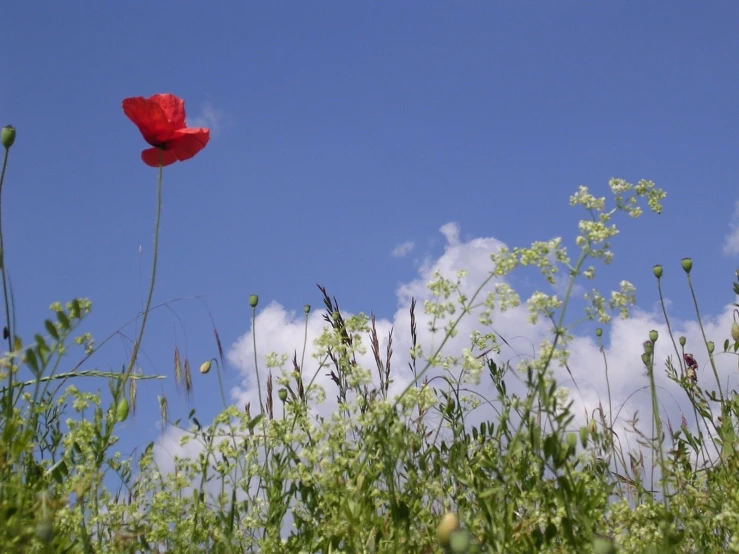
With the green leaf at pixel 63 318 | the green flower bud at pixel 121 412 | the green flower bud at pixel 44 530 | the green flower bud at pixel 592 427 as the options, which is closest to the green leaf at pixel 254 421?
the green flower bud at pixel 121 412

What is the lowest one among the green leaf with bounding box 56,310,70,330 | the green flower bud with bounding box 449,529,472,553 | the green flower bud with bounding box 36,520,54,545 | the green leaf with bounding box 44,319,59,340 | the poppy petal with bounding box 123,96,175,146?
the green flower bud with bounding box 449,529,472,553

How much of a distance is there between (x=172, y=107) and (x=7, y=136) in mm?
736

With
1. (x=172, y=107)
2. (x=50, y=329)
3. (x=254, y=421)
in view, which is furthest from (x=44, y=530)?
(x=172, y=107)

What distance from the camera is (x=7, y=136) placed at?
2162 mm

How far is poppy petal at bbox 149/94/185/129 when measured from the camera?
2752 millimetres

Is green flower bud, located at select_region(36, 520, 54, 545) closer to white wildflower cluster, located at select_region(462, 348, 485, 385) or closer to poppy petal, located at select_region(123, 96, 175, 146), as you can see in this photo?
white wildflower cluster, located at select_region(462, 348, 485, 385)

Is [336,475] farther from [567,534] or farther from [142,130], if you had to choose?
[142,130]

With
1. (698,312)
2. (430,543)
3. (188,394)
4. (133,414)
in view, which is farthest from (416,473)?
(698,312)

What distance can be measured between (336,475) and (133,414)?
1.20 meters

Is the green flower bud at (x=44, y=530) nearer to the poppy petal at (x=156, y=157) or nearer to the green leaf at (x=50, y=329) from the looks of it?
the green leaf at (x=50, y=329)

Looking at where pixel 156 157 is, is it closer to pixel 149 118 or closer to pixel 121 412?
pixel 149 118

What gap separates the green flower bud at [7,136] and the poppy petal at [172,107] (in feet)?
2.14

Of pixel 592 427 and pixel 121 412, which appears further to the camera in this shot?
pixel 592 427

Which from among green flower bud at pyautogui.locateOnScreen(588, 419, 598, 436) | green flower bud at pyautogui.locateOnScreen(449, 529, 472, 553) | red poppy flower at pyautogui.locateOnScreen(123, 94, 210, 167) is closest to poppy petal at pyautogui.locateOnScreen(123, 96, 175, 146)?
red poppy flower at pyautogui.locateOnScreen(123, 94, 210, 167)
